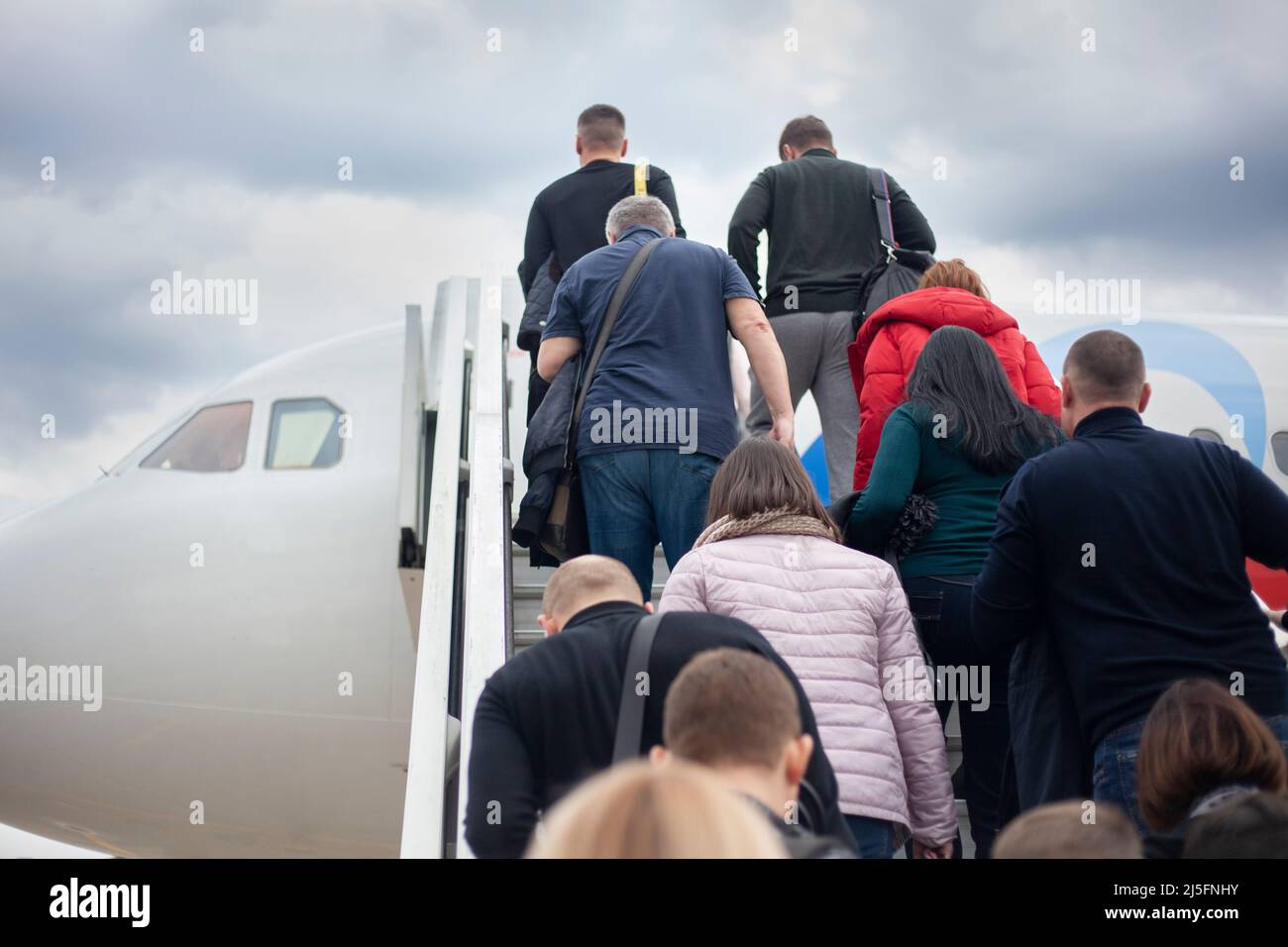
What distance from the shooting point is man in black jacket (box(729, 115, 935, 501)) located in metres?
5.52

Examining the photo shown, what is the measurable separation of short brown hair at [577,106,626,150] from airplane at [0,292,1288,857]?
1.36 m

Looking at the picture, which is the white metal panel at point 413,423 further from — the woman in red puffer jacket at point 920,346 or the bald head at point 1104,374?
the bald head at point 1104,374

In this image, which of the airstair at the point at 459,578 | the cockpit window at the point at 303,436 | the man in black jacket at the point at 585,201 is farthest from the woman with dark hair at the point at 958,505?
the cockpit window at the point at 303,436

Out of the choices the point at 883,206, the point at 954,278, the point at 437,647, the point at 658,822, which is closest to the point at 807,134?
the point at 883,206

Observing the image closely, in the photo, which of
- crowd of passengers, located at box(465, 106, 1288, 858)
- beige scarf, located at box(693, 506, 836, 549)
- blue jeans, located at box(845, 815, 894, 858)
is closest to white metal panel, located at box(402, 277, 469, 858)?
crowd of passengers, located at box(465, 106, 1288, 858)

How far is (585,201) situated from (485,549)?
6.86 feet

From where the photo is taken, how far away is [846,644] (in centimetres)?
335

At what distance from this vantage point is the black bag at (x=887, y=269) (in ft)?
17.9

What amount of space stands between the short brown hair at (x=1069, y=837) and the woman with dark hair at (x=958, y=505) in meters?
1.70

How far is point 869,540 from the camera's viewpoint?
403 cm
